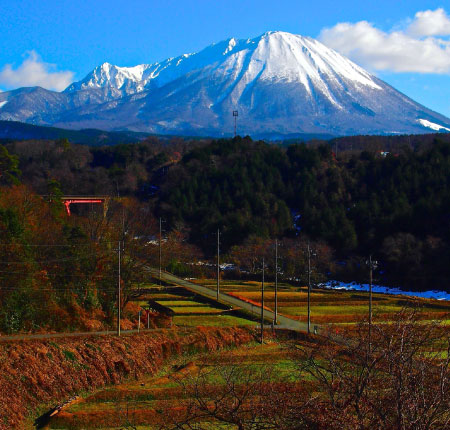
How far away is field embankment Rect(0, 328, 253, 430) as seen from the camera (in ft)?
62.3

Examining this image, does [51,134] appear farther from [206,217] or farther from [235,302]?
[235,302]

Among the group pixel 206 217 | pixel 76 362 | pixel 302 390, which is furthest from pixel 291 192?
pixel 302 390

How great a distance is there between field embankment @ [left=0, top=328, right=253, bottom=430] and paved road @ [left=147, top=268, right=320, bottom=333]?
3351 mm

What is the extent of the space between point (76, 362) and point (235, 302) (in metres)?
15.1

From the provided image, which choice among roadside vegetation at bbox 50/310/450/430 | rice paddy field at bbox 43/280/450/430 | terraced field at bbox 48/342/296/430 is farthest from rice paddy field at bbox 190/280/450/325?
terraced field at bbox 48/342/296/430

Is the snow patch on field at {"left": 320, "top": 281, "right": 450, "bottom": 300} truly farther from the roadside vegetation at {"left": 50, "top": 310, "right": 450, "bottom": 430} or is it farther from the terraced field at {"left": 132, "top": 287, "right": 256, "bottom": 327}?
the roadside vegetation at {"left": 50, "top": 310, "right": 450, "bottom": 430}

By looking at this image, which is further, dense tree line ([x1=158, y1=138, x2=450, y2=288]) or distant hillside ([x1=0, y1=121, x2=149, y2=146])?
distant hillside ([x1=0, y1=121, x2=149, y2=146])

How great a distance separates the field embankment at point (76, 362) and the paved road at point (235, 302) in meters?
3.35

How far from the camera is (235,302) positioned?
36.0m

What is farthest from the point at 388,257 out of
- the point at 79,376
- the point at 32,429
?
the point at 32,429

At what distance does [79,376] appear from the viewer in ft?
69.8

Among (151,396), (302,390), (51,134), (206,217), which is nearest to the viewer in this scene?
(302,390)

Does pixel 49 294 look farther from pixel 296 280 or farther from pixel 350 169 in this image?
pixel 350 169

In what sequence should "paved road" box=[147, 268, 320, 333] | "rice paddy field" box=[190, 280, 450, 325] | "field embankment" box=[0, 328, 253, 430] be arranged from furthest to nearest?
"rice paddy field" box=[190, 280, 450, 325] < "paved road" box=[147, 268, 320, 333] < "field embankment" box=[0, 328, 253, 430]
